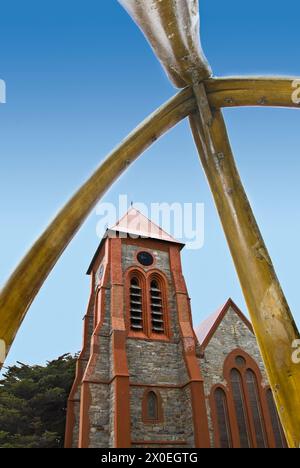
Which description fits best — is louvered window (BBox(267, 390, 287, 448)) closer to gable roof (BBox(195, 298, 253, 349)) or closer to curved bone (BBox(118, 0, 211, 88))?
gable roof (BBox(195, 298, 253, 349))

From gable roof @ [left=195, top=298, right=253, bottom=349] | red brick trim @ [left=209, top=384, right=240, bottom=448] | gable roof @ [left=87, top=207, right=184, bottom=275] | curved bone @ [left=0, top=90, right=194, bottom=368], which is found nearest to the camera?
Answer: curved bone @ [left=0, top=90, right=194, bottom=368]

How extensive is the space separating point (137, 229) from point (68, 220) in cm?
2363

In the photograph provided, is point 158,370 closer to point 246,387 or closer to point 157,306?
point 157,306

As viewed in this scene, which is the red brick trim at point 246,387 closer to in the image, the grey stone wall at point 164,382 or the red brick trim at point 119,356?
the grey stone wall at point 164,382

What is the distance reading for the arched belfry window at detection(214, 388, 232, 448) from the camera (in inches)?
665

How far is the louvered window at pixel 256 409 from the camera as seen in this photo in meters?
17.5

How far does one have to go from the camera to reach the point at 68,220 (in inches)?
36.4

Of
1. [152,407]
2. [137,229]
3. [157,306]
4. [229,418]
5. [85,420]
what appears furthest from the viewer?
[137,229]

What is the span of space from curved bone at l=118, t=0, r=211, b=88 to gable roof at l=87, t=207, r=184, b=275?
21.3 meters

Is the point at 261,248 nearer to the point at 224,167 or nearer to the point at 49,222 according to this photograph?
the point at 224,167

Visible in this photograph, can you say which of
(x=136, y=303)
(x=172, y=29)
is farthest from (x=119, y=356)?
(x=172, y=29)

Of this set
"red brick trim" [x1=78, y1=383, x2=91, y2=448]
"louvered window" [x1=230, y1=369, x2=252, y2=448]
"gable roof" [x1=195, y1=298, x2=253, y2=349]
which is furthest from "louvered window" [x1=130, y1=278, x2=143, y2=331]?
"louvered window" [x1=230, y1=369, x2=252, y2=448]

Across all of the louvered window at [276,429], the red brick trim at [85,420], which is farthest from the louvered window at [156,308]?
the louvered window at [276,429]

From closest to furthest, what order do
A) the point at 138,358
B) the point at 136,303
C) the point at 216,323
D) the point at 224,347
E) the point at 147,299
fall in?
the point at 138,358 → the point at 136,303 → the point at 224,347 → the point at 147,299 → the point at 216,323
